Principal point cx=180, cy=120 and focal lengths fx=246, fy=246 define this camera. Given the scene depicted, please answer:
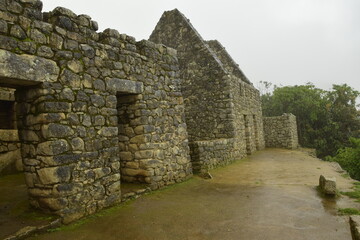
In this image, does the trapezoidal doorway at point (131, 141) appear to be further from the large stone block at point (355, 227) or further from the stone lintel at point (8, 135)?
the large stone block at point (355, 227)

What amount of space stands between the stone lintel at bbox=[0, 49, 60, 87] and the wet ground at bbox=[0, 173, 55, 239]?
1.96 metres

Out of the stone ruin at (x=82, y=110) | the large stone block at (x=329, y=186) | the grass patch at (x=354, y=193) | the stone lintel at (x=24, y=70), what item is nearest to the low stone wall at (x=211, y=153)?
the stone ruin at (x=82, y=110)

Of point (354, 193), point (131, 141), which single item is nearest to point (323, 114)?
point (354, 193)

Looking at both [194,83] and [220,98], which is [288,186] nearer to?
[220,98]

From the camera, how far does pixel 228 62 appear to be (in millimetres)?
14625

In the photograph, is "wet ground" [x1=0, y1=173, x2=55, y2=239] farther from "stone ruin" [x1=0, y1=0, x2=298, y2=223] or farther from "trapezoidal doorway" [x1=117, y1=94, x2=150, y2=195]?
"trapezoidal doorway" [x1=117, y1=94, x2=150, y2=195]

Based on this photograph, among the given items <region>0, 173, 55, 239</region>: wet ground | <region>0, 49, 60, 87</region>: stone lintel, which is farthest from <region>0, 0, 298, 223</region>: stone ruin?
<region>0, 173, 55, 239</region>: wet ground

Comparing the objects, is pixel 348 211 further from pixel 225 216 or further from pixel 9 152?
pixel 9 152

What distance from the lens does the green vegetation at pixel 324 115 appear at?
2030 centimetres

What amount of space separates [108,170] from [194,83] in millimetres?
7667

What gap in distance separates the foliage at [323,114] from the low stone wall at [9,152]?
2045 cm

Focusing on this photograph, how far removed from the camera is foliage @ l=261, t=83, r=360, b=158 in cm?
2034

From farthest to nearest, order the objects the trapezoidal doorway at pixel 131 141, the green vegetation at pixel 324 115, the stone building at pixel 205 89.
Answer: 1. the green vegetation at pixel 324 115
2. the stone building at pixel 205 89
3. the trapezoidal doorway at pixel 131 141

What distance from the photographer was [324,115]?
20812 mm
